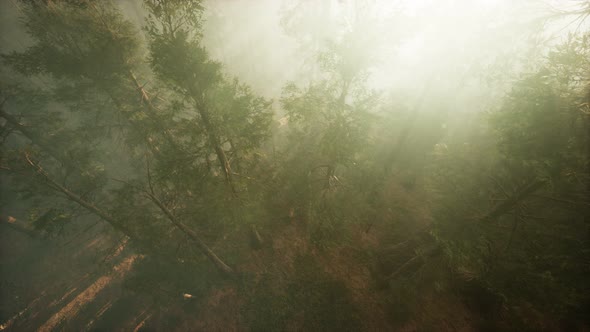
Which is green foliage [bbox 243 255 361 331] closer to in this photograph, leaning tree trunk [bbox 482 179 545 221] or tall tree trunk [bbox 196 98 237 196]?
tall tree trunk [bbox 196 98 237 196]

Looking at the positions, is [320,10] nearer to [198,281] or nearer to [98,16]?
[98,16]

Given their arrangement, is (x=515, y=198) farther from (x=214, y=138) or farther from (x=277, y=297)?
(x=277, y=297)

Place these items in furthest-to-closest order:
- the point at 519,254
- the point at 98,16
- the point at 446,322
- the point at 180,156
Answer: the point at 446,322
the point at 98,16
the point at 180,156
the point at 519,254

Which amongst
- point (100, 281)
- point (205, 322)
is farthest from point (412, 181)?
point (100, 281)

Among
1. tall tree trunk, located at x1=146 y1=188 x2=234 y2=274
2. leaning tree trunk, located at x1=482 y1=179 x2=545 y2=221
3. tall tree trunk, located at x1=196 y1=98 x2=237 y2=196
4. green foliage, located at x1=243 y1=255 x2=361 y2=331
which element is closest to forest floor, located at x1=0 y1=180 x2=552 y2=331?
green foliage, located at x1=243 y1=255 x2=361 y2=331

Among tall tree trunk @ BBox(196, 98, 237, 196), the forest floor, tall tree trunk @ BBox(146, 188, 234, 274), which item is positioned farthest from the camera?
the forest floor

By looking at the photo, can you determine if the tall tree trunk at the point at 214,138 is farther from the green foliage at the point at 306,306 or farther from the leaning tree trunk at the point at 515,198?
the leaning tree trunk at the point at 515,198

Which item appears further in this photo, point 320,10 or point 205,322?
point 320,10

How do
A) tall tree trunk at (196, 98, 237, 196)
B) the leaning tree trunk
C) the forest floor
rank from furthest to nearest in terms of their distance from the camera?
the forest floor, tall tree trunk at (196, 98, 237, 196), the leaning tree trunk

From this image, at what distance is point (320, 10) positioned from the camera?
17.9 m

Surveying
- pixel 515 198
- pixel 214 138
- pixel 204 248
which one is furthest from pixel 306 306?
pixel 515 198

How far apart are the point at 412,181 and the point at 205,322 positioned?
15048 mm

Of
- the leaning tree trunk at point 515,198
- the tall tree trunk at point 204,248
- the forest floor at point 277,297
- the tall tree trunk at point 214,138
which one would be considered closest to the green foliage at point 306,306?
the forest floor at point 277,297

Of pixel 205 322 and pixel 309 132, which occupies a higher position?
pixel 309 132
